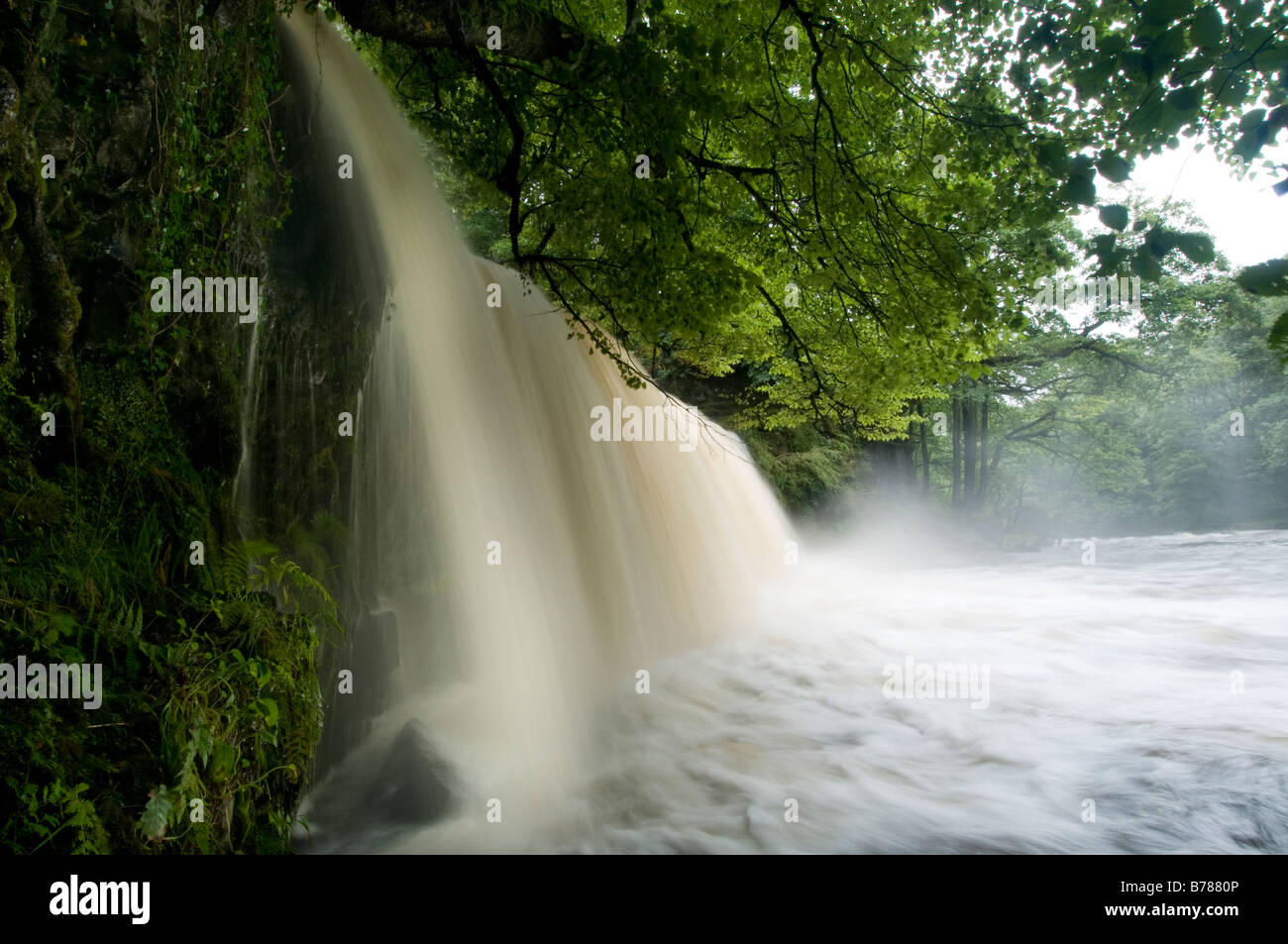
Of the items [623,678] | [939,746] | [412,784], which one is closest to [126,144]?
[412,784]

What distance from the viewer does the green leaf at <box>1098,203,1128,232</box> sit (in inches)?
87.2

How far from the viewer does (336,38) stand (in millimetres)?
6973

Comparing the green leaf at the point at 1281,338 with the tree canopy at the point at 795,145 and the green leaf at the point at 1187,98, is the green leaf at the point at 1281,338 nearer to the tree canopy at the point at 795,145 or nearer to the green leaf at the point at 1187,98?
the green leaf at the point at 1187,98

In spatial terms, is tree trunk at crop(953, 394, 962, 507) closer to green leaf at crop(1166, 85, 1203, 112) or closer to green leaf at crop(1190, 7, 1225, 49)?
green leaf at crop(1166, 85, 1203, 112)

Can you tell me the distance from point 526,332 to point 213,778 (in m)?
5.93

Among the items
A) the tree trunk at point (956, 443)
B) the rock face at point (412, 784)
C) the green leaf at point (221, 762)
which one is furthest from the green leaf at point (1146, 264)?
the tree trunk at point (956, 443)

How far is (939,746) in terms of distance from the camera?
22.0ft

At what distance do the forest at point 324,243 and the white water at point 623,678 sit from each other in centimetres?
58

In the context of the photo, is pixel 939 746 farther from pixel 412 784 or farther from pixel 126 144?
pixel 126 144

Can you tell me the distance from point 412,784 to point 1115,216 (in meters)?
5.35

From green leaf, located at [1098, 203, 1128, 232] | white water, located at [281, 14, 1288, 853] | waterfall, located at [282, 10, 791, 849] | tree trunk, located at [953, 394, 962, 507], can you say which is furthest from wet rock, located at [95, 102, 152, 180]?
tree trunk, located at [953, 394, 962, 507]

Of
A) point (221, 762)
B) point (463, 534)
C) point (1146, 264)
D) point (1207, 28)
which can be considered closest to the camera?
point (1207, 28)
